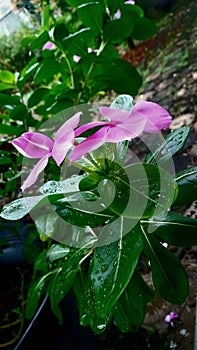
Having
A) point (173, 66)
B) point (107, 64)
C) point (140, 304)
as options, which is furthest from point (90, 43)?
point (173, 66)

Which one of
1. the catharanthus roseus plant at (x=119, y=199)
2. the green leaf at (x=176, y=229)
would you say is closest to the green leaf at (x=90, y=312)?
the catharanthus roseus plant at (x=119, y=199)

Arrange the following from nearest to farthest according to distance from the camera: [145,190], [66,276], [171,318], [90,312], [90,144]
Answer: [90,144] → [145,190] → [90,312] → [66,276] → [171,318]

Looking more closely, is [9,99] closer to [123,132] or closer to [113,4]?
[113,4]

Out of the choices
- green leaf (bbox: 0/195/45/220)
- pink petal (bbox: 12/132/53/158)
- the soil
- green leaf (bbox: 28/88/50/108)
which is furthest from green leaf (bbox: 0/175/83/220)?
the soil

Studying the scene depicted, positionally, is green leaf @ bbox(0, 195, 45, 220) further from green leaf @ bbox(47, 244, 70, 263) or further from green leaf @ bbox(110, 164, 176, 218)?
green leaf @ bbox(47, 244, 70, 263)

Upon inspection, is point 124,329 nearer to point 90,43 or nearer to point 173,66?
point 90,43

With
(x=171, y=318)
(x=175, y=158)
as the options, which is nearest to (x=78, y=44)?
(x=171, y=318)
